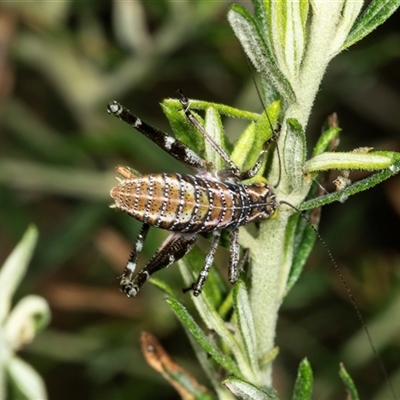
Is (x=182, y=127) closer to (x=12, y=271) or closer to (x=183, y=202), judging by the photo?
(x=183, y=202)

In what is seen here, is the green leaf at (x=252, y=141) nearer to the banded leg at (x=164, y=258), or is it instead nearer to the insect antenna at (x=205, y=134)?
the insect antenna at (x=205, y=134)

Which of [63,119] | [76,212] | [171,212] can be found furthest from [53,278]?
Result: [171,212]

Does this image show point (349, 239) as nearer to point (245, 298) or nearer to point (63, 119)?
point (63, 119)

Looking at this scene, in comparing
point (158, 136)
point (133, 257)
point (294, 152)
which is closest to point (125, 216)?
point (133, 257)

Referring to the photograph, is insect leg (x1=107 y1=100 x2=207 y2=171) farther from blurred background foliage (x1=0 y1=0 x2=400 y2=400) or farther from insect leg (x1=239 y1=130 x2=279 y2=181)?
blurred background foliage (x1=0 y1=0 x2=400 y2=400)

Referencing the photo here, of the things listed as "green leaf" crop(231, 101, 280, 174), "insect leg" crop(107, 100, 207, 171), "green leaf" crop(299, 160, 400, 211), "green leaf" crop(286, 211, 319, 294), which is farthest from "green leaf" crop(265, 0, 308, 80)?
"insect leg" crop(107, 100, 207, 171)

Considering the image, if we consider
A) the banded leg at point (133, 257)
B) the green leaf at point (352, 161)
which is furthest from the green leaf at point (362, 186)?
the banded leg at point (133, 257)
